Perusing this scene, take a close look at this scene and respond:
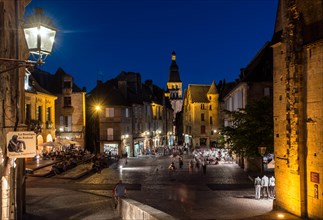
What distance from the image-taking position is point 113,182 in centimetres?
2697

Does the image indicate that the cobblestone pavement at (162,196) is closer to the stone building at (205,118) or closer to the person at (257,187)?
the person at (257,187)

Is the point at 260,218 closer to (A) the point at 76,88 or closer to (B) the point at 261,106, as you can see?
(B) the point at 261,106

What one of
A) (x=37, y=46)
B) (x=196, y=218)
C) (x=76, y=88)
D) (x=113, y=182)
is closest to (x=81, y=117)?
(x=76, y=88)

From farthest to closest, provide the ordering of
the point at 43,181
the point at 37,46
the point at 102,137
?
1. the point at 102,137
2. the point at 43,181
3. the point at 37,46

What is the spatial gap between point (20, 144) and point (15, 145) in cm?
12

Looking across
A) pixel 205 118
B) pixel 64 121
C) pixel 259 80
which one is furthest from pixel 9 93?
pixel 205 118

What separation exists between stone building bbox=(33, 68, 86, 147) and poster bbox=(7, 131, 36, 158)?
128ft

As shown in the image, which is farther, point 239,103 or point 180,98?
point 180,98

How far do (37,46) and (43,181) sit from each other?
1987 centimetres

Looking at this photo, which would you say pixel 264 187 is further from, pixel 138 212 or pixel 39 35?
pixel 39 35

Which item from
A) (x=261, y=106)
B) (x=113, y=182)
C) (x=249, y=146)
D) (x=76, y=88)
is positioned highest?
(x=76, y=88)

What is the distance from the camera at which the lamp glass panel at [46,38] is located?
27.3 ft

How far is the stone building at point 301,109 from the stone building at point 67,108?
3466 cm

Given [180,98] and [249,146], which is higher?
[180,98]
